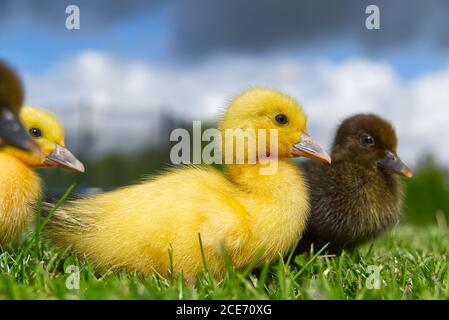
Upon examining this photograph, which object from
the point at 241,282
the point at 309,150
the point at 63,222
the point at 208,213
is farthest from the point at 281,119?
the point at 63,222

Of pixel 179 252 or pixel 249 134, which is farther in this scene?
pixel 249 134

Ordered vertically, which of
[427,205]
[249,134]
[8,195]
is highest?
[249,134]

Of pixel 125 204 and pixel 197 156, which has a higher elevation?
pixel 197 156

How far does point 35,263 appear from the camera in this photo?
204 centimetres

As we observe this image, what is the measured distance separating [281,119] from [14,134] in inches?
33.5

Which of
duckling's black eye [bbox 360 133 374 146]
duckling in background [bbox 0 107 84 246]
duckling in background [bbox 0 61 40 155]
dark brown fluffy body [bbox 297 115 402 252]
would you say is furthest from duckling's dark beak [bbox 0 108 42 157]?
duckling's black eye [bbox 360 133 374 146]

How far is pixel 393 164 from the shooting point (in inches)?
97.2

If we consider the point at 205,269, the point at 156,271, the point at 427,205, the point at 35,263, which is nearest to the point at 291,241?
the point at 205,269

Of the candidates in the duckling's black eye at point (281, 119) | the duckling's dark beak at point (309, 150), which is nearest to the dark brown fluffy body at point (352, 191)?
the duckling's dark beak at point (309, 150)

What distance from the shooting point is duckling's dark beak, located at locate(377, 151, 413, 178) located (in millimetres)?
2428

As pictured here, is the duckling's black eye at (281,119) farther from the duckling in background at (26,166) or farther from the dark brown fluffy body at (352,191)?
the duckling in background at (26,166)

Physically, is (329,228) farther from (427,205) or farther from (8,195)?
(427,205)

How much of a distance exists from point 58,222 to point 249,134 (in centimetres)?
69

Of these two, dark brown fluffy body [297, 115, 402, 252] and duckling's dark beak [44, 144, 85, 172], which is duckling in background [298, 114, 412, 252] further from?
duckling's dark beak [44, 144, 85, 172]
